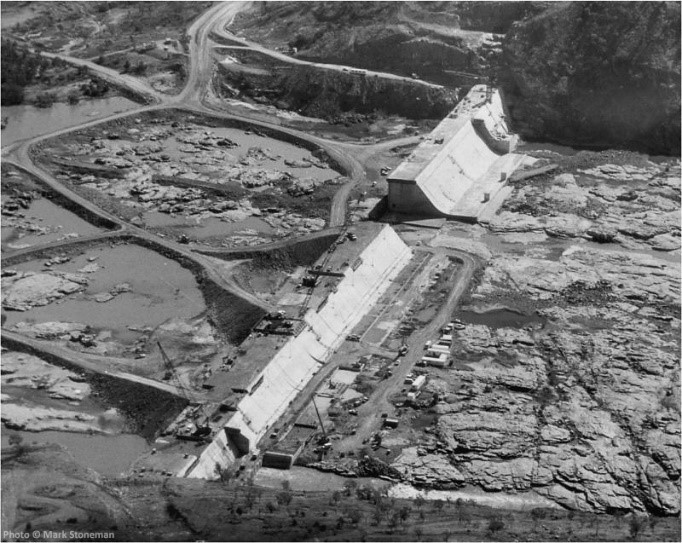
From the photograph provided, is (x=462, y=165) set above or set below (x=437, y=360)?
above

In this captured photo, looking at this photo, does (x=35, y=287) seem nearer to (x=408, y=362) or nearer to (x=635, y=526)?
(x=408, y=362)

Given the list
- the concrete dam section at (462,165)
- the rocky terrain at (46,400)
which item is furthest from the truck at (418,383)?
the concrete dam section at (462,165)

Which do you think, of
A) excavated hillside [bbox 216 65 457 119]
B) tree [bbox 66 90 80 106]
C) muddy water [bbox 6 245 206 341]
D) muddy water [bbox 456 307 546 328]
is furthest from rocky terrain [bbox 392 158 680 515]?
tree [bbox 66 90 80 106]

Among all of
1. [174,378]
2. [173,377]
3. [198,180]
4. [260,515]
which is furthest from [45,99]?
[260,515]

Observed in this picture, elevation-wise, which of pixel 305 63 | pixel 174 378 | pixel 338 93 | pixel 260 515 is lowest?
pixel 260 515

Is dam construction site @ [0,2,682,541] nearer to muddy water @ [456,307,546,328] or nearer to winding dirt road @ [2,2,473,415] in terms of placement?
muddy water @ [456,307,546,328]

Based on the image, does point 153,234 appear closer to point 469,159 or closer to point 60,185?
point 60,185

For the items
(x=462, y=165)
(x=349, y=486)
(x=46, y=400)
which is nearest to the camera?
(x=349, y=486)
